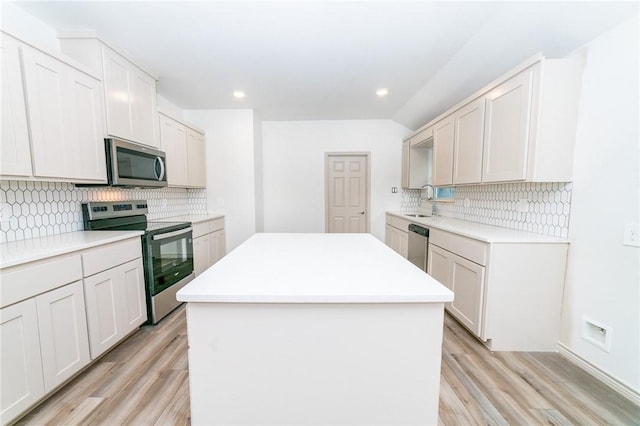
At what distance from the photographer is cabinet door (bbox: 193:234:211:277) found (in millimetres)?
3117

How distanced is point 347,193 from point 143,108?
3.14 metres

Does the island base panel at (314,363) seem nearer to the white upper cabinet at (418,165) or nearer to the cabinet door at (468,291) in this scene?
the cabinet door at (468,291)

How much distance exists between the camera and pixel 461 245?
226cm

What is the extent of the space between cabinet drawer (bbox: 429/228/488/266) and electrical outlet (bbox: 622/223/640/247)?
2.37 ft

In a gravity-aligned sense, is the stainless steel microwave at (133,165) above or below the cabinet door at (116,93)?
below

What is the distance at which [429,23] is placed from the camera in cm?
189

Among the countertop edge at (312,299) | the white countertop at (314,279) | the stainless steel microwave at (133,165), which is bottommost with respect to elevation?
the countertop edge at (312,299)

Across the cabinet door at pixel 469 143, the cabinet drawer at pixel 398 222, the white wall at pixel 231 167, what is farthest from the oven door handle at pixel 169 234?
the cabinet door at pixel 469 143

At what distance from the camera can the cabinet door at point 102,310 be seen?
171 cm

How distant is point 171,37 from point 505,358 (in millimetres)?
3670

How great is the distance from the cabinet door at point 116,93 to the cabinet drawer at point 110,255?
957 millimetres

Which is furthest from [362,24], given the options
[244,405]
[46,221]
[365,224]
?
[365,224]

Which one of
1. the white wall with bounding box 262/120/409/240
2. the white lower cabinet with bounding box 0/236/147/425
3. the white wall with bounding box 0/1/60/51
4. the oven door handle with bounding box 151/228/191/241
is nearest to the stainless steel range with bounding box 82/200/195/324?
the oven door handle with bounding box 151/228/191/241

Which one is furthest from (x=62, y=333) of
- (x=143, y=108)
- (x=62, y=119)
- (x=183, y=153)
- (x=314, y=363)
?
(x=183, y=153)
